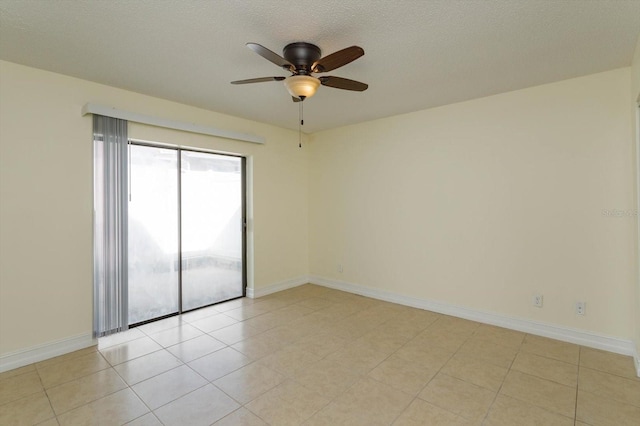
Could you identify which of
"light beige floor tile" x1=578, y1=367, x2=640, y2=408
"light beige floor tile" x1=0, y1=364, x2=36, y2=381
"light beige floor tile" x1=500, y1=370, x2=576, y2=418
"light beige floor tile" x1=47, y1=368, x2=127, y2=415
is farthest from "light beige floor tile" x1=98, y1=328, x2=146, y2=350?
"light beige floor tile" x1=578, y1=367, x2=640, y2=408

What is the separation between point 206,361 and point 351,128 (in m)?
3.59

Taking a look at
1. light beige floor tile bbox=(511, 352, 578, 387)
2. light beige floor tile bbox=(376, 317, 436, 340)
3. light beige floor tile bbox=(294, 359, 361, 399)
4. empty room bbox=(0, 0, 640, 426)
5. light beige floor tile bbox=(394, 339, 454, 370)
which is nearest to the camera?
empty room bbox=(0, 0, 640, 426)

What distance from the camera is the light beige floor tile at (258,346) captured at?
9.34ft

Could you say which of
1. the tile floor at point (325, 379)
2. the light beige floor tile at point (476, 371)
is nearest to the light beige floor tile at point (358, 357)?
the tile floor at point (325, 379)

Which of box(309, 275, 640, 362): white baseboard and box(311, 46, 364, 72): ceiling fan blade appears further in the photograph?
box(309, 275, 640, 362): white baseboard

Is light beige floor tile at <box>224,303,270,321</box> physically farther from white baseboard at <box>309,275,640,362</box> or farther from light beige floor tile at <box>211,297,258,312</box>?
white baseboard at <box>309,275,640,362</box>

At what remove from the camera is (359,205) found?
470 cm

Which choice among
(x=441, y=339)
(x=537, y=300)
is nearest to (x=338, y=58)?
(x=441, y=339)

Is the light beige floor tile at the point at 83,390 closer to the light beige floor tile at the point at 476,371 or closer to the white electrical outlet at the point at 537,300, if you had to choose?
the light beige floor tile at the point at 476,371

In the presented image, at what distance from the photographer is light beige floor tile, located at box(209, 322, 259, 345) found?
→ 3150 millimetres

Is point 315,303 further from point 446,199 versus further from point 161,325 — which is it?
point 446,199

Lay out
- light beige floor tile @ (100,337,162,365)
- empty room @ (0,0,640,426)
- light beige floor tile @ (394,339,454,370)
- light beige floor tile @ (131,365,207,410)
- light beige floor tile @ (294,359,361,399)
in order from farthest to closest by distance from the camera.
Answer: light beige floor tile @ (100,337,162,365) < light beige floor tile @ (394,339,454,370) < light beige floor tile @ (294,359,361,399) < light beige floor tile @ (131,365,207,410) < empty room @ (0,0,640,426)

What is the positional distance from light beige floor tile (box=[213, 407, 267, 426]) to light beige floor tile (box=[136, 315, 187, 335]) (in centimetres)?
179

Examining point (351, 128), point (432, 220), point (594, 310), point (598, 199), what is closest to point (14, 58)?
point (351, 128)
